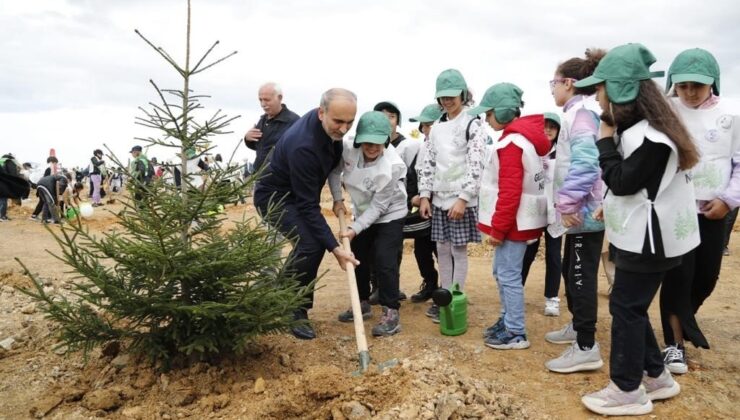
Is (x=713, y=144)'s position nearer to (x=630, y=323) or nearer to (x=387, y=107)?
(x=630, y=323)

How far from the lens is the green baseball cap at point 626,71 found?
2.76m

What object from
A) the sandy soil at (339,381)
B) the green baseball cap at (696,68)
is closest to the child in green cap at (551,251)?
the sandy soil at (339,381)

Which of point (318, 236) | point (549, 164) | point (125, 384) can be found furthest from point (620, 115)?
point (125, 384)

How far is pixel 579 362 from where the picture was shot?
3.68 metres

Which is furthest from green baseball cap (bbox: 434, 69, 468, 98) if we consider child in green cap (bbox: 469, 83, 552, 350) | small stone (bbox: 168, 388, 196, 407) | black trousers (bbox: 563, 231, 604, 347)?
small stone (bbox: 168, 388, 196, 407)

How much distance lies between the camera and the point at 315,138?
4066mm

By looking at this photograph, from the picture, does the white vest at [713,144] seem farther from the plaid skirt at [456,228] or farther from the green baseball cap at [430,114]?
the green baseball cap at [430,114]

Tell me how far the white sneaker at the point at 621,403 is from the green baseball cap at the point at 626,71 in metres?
1.54

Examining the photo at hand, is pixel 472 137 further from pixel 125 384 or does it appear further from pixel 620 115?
pixel 125 384

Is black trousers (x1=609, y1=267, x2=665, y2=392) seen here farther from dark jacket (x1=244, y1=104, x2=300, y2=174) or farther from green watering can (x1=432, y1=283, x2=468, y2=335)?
dark jacket (x1=244, y1=104, x2=300, y2=174)

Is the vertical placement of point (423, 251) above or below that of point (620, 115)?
below

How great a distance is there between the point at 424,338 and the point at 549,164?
1766mm

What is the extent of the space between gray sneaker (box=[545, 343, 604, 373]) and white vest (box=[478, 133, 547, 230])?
88cm

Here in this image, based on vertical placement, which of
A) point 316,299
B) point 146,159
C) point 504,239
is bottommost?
point 316,299
